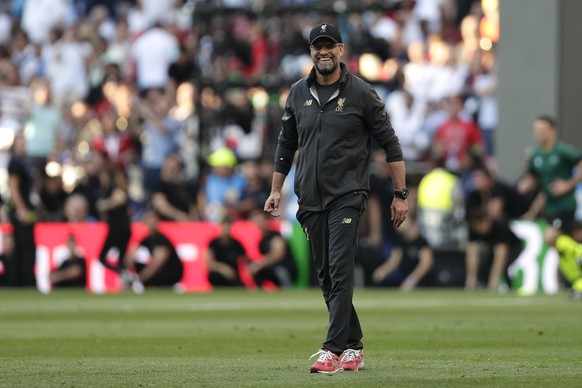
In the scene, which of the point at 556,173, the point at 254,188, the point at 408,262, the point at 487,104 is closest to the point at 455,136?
the point at 487,104

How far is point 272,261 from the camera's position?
2298 centimetres

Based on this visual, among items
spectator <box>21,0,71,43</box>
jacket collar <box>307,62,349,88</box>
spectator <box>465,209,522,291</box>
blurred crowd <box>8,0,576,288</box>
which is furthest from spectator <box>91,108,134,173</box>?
jacket collar <box>307,62,349,88</box>

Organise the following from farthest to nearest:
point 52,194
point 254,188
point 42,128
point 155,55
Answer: point 155,55 → point 42,128 → point 52,194 → point 254,188

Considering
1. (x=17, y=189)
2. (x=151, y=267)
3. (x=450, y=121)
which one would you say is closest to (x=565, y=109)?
(x=450, y=121)

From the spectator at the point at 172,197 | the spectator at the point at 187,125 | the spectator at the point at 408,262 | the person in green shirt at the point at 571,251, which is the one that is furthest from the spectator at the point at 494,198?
the spectator at the point at 187,125

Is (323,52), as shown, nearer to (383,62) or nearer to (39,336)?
(39,336)

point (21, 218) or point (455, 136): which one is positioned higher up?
point (455, 136)

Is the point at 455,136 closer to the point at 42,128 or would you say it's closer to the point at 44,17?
the point at 42,128

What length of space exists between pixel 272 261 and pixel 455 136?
374 centimetres

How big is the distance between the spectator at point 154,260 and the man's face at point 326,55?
13.6 m

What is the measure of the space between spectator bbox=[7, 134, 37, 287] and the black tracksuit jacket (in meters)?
14.2

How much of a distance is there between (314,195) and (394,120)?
14659mm

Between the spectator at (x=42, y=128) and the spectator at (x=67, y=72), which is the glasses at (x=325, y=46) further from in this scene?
the spectator at (x=67, y=72)

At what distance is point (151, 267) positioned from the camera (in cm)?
2320
